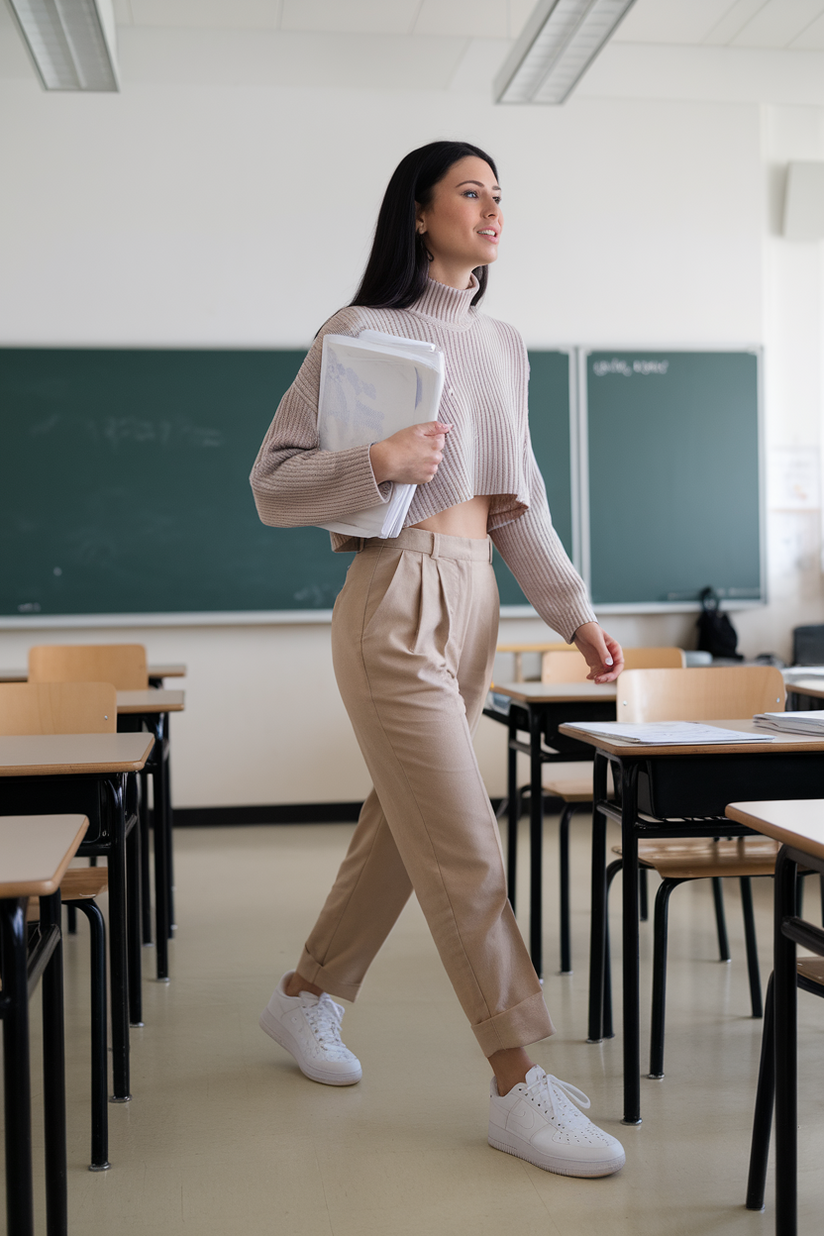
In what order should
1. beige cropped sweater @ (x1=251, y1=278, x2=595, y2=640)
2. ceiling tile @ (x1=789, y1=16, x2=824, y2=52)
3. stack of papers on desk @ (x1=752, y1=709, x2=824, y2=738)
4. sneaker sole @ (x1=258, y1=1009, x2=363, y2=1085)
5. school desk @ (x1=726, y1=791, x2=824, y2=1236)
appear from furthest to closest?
ceiling tile @ (x1=789, y1=16, x2=824, y2=52), sneaker sole @ (x1=258, y1=1009, x2=363, y2=1085), stack of papers on desk @ (x1=752, y1=709, x2=824, y2=738), beige cropped sweater @ (x1=251, y1=278, x2=595, y2=640), school desk @ (x1=726, y1=791, x2=824, y2=1236)

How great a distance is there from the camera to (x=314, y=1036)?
2.02 meters

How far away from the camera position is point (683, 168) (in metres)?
4.73

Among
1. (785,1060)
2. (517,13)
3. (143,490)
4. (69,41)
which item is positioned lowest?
(785,1060)

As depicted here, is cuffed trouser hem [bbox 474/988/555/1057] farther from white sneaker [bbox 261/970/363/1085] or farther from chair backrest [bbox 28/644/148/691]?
chair backrest [bbox 28/644/148/691]

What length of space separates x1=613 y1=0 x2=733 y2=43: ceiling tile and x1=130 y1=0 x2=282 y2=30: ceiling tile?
1.45 metres

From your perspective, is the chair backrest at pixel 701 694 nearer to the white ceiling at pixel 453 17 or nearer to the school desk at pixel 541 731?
the school desk at pixel 541 731

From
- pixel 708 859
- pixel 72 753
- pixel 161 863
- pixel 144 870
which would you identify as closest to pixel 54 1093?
pixel 72 753

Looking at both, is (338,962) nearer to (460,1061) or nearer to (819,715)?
(460,1061)

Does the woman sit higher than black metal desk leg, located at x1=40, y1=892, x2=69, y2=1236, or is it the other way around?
the woman

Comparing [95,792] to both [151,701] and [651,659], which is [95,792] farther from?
[651,659]

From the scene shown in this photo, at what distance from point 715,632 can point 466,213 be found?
3.20 metres

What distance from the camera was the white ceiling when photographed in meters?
4.25

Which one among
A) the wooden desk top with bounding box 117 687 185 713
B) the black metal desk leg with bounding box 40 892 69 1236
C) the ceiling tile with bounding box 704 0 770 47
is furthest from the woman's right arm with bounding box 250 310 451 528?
the ceiling tile with bounding box 704 0 770 47

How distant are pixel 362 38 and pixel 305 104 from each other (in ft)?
1.17
